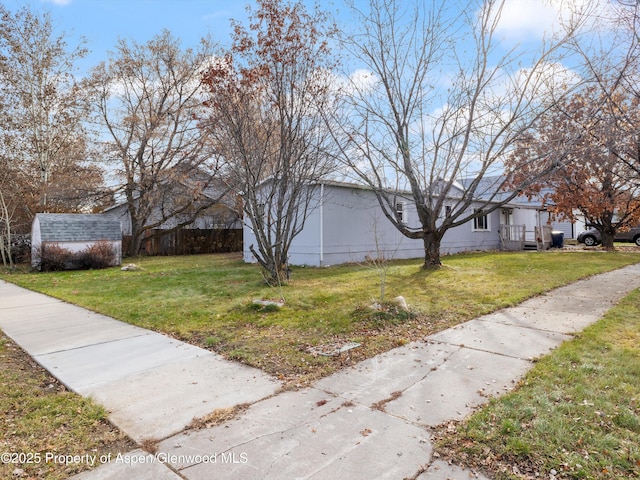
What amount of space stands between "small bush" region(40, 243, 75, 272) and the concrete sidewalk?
8518 mm

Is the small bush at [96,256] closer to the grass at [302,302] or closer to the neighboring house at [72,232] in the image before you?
the neighboring house at [72,232]

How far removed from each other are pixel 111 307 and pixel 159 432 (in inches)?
199

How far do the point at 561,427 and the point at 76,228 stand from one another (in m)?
15.7

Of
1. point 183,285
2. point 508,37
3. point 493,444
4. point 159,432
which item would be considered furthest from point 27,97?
point 493,444

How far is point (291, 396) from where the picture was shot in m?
3.29

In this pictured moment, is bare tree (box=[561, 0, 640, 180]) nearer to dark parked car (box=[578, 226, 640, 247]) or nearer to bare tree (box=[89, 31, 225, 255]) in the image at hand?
bare tree (box=[89, 31, 225, 255])

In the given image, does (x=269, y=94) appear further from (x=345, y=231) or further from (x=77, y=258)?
(x=77, y=258)

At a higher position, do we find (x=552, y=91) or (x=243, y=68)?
(x=243, y=68)

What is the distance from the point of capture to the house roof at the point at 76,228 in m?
13.4

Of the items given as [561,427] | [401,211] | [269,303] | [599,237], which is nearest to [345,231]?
[401,211]

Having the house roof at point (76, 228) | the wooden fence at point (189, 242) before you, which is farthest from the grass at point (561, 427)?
the wooden fence at point (189, 242)

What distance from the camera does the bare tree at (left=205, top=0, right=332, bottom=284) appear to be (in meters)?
8.17

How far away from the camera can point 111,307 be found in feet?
23.1

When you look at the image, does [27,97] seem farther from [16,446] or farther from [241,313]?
[16,446]
